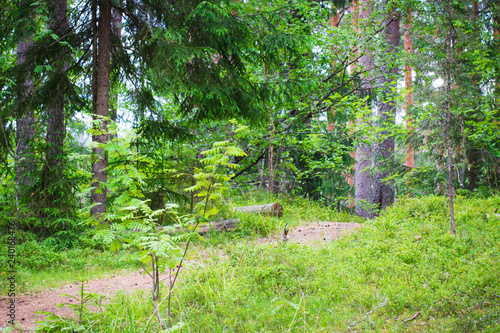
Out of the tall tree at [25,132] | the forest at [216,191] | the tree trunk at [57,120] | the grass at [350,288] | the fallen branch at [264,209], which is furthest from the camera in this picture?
the fallen branch at [264,209]

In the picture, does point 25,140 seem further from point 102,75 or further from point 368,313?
point 368,313

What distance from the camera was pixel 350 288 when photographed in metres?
4.55

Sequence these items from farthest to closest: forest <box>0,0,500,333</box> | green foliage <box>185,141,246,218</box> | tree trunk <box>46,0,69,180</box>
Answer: tree trunk <box>46,0,69,180</box>
forest <box>0,0,500,333</box>
green foliage <box>185,141,246,218</box>

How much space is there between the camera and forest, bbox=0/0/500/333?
393 centimetres

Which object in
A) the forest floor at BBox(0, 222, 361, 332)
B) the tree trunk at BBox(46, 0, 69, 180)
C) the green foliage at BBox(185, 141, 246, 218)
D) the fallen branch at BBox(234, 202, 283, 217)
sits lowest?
the forest floor at BBox(0, 222, 361, 332)

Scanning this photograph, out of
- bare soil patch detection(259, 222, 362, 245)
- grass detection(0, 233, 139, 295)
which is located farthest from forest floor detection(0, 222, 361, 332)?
grass detection(0, 233, 139, 295)

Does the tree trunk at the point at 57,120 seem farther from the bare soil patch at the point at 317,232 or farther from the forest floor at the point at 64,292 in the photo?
the bare soil patch at the point at 317,232

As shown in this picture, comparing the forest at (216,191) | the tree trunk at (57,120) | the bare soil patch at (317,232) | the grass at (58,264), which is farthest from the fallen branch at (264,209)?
the tree trunk at (57,120)

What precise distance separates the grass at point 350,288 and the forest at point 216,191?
0.09 feet

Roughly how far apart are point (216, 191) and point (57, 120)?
5757 millimetres

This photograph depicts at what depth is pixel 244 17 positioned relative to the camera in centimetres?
789

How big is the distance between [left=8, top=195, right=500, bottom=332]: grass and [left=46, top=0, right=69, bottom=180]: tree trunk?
4355 millimetres

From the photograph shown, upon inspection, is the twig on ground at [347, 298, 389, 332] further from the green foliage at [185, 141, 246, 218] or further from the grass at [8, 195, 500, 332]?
the green foliage at [185, 141, 246, 218]

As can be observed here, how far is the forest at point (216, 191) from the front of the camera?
3928 millimetres
